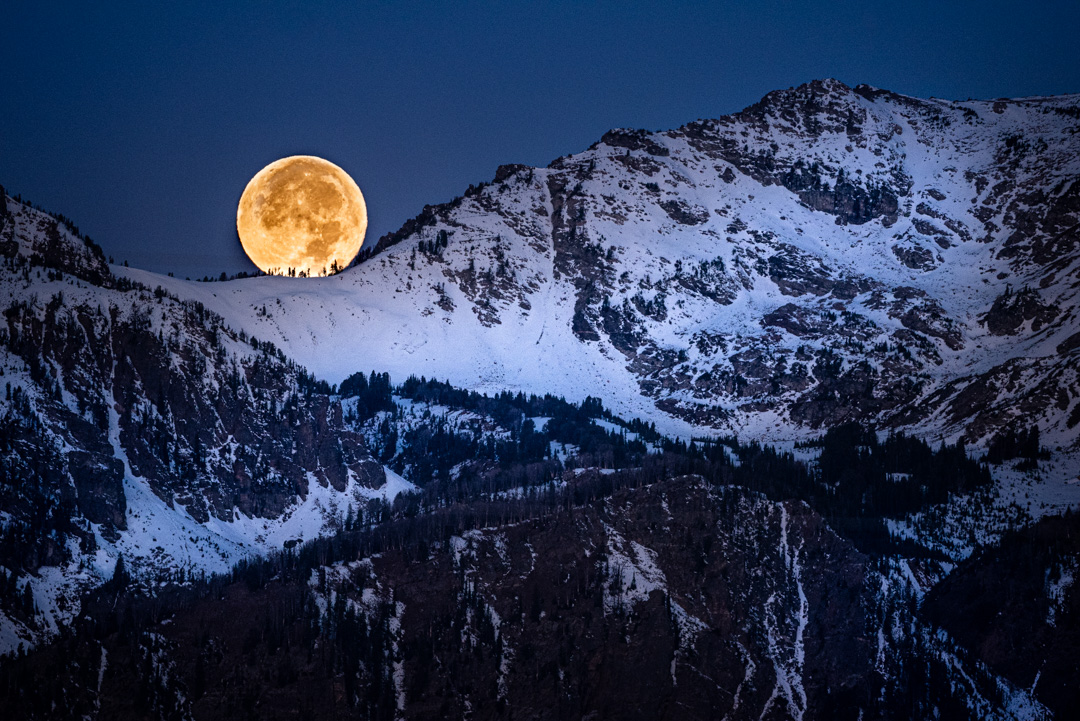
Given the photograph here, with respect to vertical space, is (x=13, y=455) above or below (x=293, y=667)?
above

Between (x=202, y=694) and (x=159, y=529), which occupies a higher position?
(x=159, y=529)

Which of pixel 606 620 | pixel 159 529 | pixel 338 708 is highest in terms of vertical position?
pixel 159 529

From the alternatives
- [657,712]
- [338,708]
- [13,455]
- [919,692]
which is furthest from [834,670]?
[13,455]

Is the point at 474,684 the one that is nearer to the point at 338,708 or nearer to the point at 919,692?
the point at 338,708

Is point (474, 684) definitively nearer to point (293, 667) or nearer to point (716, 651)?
point (293, 667)

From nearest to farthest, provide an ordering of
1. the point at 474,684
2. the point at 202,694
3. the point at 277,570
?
the point at 202,694, the point at 474,684, the point at 277,570

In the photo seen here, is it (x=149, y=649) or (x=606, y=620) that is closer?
(x=149, y=649)

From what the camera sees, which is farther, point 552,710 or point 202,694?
point 552,710

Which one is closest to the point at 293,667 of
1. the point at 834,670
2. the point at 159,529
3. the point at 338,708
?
the point at 338,708

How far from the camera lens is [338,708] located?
167 m

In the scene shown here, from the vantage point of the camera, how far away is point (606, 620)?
187 metres

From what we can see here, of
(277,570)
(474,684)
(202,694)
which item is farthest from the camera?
(277,570)

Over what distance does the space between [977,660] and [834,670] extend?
17.1 meters

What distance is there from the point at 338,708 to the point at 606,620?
34003 millimetres
